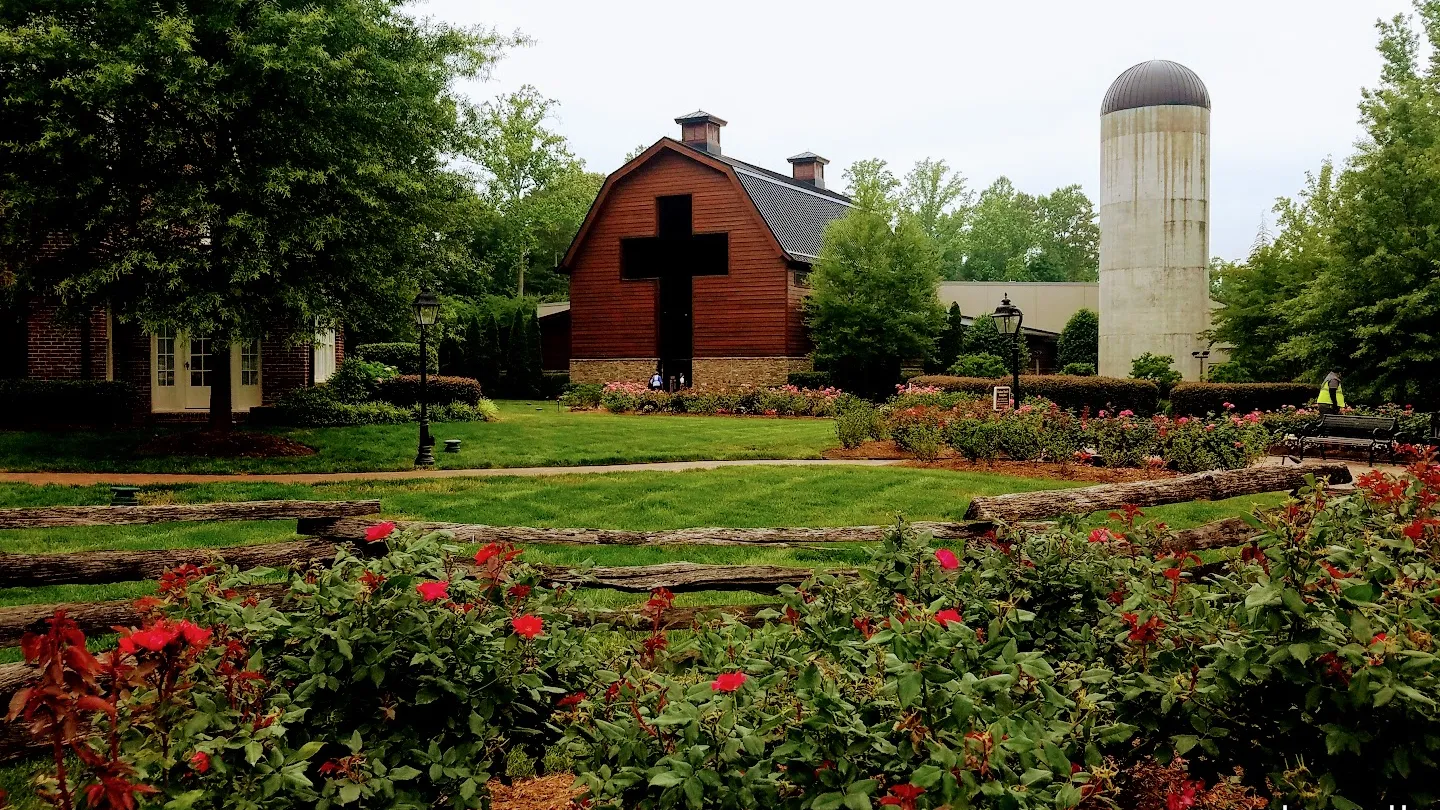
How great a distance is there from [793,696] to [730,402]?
25849 mm

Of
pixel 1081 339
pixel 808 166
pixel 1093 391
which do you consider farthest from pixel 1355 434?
pixel 808 166

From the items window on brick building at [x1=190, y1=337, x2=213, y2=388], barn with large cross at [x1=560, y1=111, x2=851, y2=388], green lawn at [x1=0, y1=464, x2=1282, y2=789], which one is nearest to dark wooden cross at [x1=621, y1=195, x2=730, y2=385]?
barn with large cross at [x1=560, y1=111, x2=851, y2=388]

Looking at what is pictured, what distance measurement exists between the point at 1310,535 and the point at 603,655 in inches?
98.4

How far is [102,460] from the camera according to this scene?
49.8 ft

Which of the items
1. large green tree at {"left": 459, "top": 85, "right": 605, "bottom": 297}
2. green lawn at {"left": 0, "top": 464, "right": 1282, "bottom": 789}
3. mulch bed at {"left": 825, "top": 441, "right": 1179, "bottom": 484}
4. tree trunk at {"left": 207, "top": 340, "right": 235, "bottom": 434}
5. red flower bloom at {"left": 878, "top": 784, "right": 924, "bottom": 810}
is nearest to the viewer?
red flower bloom at {"left": 878, "top": 784, "right": 924, "bottom": 810}

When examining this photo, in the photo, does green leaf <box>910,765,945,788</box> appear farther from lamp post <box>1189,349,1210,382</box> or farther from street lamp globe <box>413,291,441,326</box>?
lamp post <box>1189,349,1210,382</box>

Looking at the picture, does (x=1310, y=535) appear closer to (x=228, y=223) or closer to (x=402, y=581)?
(x=402, y=581)

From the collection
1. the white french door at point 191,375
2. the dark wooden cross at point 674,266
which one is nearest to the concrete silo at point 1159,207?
the dark wooden cross at point 674,266

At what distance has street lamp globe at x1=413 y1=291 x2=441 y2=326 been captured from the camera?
52.4 feet

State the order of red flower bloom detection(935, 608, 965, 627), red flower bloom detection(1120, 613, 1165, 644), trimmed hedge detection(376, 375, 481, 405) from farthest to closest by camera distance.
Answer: trimmed hedge detection(376, 375, 481, 405) < red flower bloom detection(1120, 613, 1165, 644) < red flower bloom detection(935, 608, 965, 627)

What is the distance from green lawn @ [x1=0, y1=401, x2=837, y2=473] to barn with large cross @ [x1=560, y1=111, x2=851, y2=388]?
1068 centimetres

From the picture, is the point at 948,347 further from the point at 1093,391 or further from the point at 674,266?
the point at 1093,391

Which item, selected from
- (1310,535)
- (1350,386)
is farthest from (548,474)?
(1350,386)

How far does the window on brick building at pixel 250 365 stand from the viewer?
75.4 feet
